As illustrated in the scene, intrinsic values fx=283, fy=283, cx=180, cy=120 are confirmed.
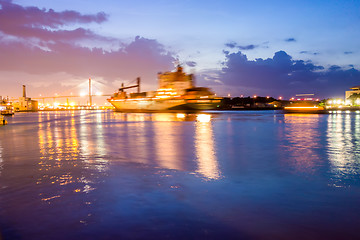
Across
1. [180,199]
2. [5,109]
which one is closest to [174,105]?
[5,109]

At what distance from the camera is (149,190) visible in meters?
5.82

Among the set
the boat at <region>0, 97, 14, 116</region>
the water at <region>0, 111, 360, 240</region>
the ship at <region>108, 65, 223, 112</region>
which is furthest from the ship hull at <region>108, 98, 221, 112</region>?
the water at <region>0, 111, 360, 240</region>

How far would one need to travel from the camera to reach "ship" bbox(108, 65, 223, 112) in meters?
75.4

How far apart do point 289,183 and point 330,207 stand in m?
1.65

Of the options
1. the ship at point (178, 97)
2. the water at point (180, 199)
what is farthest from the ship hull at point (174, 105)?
the water at point (180, 199)

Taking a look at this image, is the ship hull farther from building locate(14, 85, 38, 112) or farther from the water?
the water

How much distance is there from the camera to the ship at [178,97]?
75375 millimetres

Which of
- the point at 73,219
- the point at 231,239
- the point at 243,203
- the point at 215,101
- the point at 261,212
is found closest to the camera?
the point at 231,239

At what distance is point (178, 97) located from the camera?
248ft

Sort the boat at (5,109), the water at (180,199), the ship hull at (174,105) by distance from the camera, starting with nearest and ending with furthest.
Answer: the water at (180,199)
the boat at (5,109)
the ship hull at (174,105)

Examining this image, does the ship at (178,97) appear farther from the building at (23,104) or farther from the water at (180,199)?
the water at (180,199)

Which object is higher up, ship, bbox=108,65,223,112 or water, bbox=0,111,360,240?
ship, bbox=108,65,223,112

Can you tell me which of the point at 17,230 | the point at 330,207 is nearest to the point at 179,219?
the point at 17,230

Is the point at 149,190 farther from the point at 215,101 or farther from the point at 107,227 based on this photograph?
the point at 215,101
